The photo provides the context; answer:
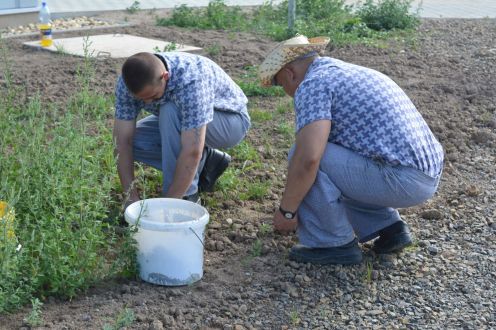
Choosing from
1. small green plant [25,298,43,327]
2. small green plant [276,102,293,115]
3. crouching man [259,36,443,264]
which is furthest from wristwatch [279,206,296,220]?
small green plant [276,102,293,115]

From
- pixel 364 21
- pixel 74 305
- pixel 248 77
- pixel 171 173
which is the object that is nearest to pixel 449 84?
pixel 248 77

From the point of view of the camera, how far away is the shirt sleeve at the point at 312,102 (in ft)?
13.5

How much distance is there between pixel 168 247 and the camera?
4055mm

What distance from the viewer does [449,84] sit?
26.3 ft

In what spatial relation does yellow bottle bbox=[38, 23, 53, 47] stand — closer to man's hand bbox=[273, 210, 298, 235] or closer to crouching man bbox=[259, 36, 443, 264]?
crouching man bbox=[259, 36, 443, 264]

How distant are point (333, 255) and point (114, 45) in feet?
17.7

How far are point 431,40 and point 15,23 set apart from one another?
489 cm

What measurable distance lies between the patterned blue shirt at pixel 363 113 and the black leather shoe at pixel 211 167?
116 cm

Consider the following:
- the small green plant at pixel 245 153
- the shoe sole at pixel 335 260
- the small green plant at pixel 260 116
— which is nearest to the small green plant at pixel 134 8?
the small green plant at pixel 260 116

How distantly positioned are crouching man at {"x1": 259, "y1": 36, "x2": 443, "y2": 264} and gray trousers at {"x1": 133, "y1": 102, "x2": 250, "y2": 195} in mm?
726

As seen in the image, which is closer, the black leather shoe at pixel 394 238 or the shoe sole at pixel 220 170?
the black leather shoe at pixel 394 238

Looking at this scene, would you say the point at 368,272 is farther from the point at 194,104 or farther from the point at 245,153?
the point at 245,153

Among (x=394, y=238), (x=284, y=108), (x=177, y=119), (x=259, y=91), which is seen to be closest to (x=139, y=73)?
(x=177, y=119)

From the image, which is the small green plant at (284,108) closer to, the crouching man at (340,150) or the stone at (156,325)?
the crouching man at (340,150)
